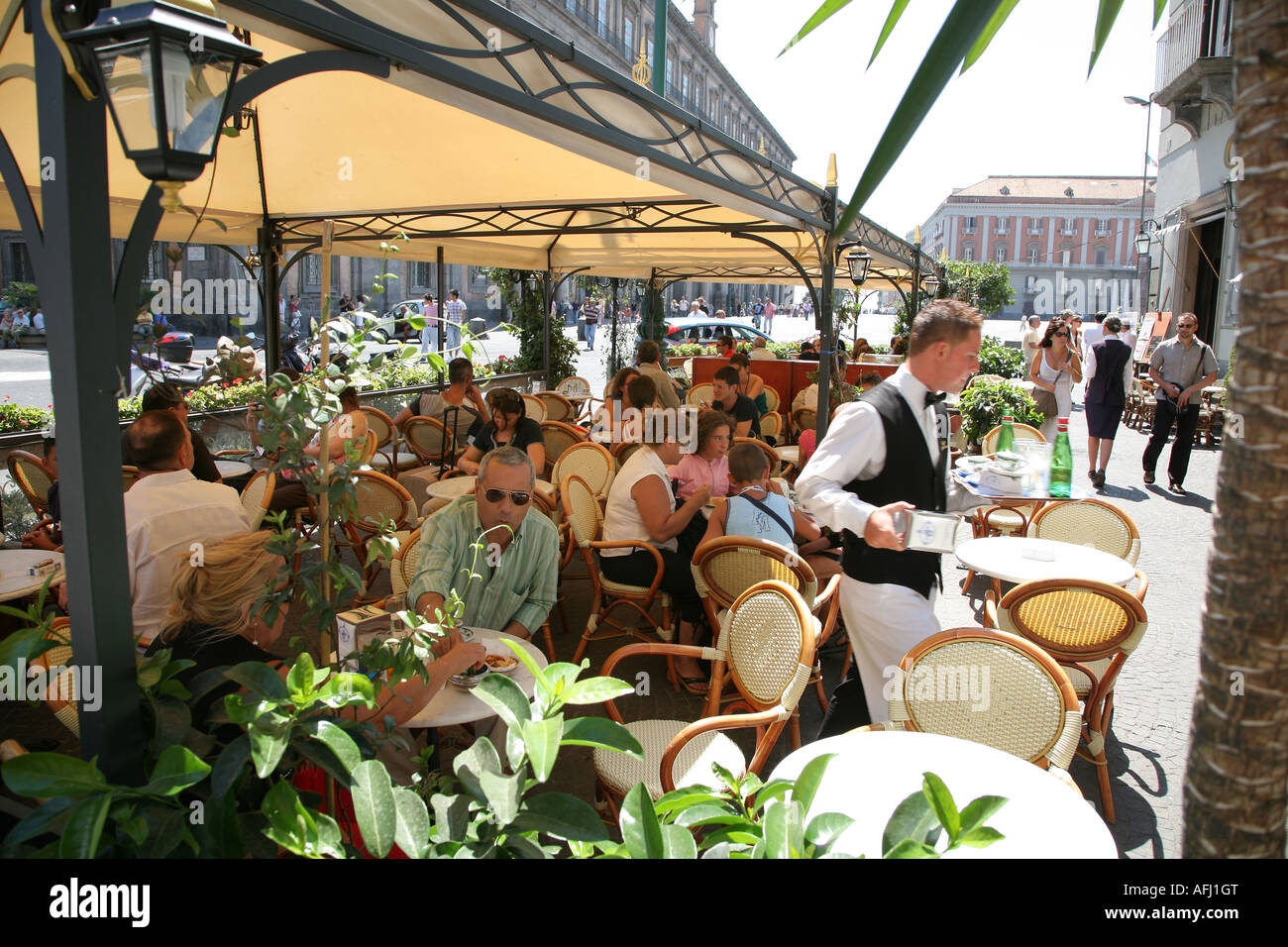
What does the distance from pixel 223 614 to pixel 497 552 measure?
3.38 feet

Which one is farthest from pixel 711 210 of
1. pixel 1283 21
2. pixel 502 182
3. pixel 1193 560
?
pixel 1283 21

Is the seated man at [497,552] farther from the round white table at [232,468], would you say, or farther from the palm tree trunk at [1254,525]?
the round white table at [232,468]

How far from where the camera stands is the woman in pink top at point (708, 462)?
441 centimetres

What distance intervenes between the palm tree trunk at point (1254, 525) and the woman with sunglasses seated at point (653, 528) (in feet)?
10.1

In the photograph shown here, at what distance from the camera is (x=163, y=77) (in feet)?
4.71

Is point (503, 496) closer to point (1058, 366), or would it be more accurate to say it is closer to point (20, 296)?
point (1058, 366)

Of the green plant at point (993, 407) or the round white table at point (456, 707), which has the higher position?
the green plant at point (993, 407)

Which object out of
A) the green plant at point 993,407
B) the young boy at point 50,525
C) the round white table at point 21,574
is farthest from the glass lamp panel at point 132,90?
the green plant at point 993,407

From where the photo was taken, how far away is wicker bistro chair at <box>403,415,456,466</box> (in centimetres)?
719

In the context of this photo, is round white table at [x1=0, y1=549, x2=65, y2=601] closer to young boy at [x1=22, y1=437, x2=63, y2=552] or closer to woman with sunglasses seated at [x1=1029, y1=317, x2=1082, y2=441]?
young boy at [x1=22, y1=437, x2=63, y2=552]

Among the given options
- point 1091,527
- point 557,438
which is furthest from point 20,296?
point 1091,527

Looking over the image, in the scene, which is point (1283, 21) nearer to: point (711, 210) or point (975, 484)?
point (975, 484)

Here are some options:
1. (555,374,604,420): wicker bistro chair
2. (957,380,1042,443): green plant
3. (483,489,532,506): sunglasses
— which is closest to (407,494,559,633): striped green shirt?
(483,489,532,506): sunglasses
